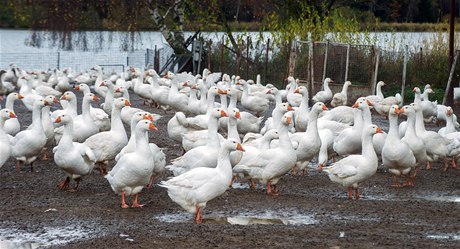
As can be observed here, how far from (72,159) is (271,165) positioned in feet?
8.97

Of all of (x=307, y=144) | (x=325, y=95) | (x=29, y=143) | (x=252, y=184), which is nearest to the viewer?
(x=252, y=184)

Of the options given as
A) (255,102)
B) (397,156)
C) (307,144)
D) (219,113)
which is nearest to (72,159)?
(219,113)

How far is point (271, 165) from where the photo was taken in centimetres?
1158

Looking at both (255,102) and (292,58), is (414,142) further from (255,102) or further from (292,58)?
(292,58)

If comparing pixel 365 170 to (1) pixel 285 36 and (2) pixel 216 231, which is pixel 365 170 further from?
(1) pixel 285 36

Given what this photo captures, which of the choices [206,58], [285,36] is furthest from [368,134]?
[206,58]

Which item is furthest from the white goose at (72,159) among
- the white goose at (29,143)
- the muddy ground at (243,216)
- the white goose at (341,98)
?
the white goose at (341,98)

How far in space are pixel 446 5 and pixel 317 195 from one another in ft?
132

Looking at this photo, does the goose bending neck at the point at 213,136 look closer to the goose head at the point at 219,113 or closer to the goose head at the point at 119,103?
the goose head at the point at 219,113

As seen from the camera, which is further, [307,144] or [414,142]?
[414,142]

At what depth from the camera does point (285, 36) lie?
2831cm

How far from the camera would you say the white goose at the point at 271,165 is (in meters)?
11.6

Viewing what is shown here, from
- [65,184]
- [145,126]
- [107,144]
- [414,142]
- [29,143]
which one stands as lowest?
[65,184]

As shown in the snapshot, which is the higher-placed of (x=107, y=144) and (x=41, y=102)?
(x=41, y=102)
